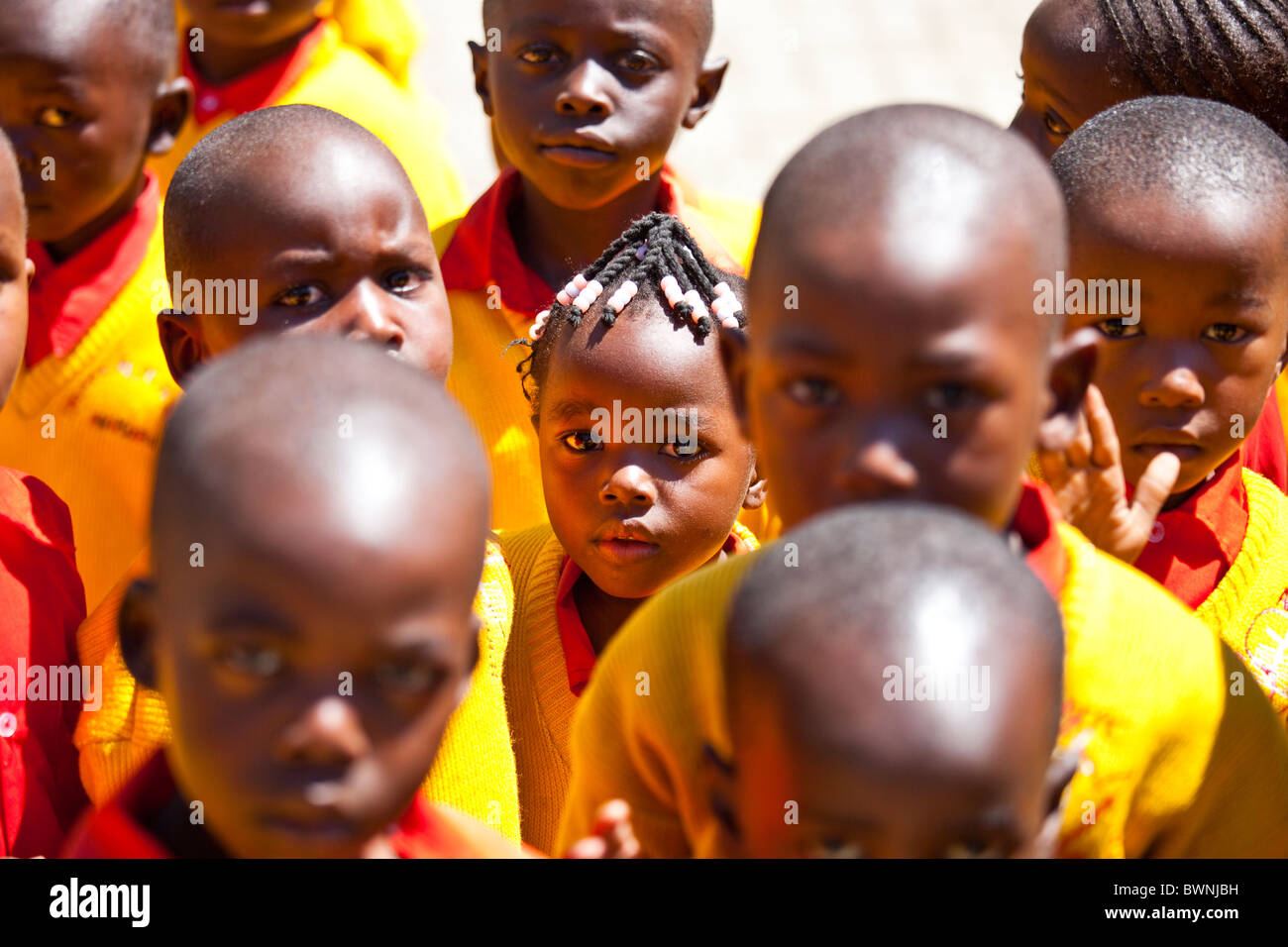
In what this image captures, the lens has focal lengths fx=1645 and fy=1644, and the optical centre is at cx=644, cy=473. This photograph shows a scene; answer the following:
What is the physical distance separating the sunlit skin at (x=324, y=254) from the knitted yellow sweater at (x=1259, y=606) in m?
1.38

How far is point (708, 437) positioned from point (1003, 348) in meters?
0.99

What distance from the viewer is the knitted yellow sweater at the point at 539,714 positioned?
110 inches

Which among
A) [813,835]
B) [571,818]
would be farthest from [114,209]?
[813,835]

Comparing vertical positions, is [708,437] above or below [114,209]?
below

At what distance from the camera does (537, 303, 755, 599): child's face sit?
2.82 meters

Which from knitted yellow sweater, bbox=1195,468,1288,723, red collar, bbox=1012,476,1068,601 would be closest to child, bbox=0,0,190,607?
red collar, bbox=1012,476,1068,601

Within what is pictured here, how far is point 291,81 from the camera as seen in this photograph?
4430mm

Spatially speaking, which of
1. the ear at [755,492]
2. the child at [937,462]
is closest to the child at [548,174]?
the ear at [755,492]

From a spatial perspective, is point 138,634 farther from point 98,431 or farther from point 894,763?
point 98,431

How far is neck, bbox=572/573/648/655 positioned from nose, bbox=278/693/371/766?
1281 millimetres

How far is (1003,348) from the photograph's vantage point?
196cm

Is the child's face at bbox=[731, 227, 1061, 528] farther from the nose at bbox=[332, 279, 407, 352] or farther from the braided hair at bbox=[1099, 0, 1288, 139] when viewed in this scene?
the braided hair at bbox=[1099, 0, 1288, 139]
